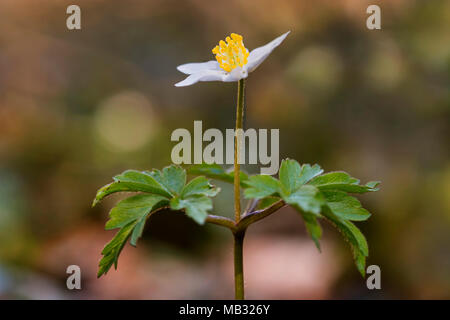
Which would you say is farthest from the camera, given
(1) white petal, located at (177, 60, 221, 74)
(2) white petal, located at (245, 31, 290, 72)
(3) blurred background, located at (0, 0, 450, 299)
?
(3) blurred background, located at (0, 0, 450, 299)

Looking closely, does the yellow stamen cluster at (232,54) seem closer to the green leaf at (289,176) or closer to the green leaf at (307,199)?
the green leaf at (289,176)

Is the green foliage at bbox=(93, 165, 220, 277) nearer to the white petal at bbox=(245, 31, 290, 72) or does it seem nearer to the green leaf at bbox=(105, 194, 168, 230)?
the green leaf at bbox=(105, 194, 168, 230)

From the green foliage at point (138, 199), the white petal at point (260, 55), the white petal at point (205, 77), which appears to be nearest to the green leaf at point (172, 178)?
the green foliage at point (138, 199)

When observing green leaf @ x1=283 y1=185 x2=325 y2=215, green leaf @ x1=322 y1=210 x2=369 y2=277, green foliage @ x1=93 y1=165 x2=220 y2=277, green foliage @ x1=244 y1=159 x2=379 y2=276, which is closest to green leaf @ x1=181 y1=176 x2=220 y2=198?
green foliage @ x1=93 y1=165 x2=220 y2=277

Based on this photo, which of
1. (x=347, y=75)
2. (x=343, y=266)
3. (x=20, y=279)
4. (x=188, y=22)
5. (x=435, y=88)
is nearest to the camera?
(x=20, y=279)

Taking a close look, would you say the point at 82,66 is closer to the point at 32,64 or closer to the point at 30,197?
the point at 32,64
